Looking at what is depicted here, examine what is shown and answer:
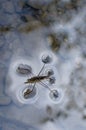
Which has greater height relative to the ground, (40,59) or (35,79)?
(40,59)

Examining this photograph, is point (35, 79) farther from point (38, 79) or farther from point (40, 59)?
point (40, 59)

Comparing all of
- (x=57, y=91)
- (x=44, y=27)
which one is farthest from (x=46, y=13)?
(x=57, y=91)

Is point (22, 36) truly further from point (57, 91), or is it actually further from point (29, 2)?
point (57, 91)

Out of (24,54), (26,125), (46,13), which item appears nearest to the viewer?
(26,125)

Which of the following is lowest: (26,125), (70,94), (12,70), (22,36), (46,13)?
(26,125)

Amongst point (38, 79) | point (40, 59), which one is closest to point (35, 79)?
point (38, 79)

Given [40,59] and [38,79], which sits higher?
[40,59]

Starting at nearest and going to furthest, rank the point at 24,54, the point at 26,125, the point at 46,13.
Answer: the point at 26,125
the point at 24,54
the point at 46,13

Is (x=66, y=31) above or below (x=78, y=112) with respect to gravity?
above
